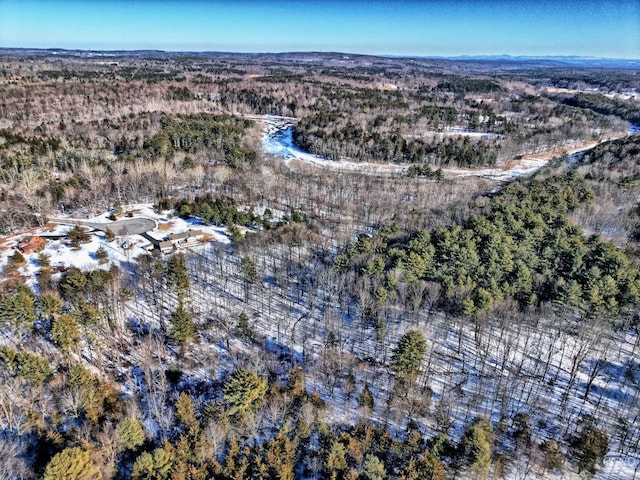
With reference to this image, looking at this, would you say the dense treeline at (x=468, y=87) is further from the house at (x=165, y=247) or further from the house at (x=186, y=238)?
the house at (x=165, y=247)

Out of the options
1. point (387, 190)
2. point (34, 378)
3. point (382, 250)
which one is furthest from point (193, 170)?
point (34, 378)

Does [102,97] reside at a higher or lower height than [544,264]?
higher

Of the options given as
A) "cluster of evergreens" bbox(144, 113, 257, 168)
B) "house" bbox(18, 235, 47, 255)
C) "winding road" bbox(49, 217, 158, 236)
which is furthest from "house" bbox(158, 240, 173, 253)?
"cluster of evergreens" bbox(144, 113, 257, 168)

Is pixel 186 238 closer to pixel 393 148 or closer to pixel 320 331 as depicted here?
pixel 320 331

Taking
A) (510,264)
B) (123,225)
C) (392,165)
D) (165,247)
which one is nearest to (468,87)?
(392,165)

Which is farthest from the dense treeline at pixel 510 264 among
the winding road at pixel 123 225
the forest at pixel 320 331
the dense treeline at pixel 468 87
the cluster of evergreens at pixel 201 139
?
the dense treeline at pixel 468 87

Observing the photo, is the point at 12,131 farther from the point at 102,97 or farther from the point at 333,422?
the point at 333,422

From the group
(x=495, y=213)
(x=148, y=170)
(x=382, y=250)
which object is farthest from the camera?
(x=148, y=170)
